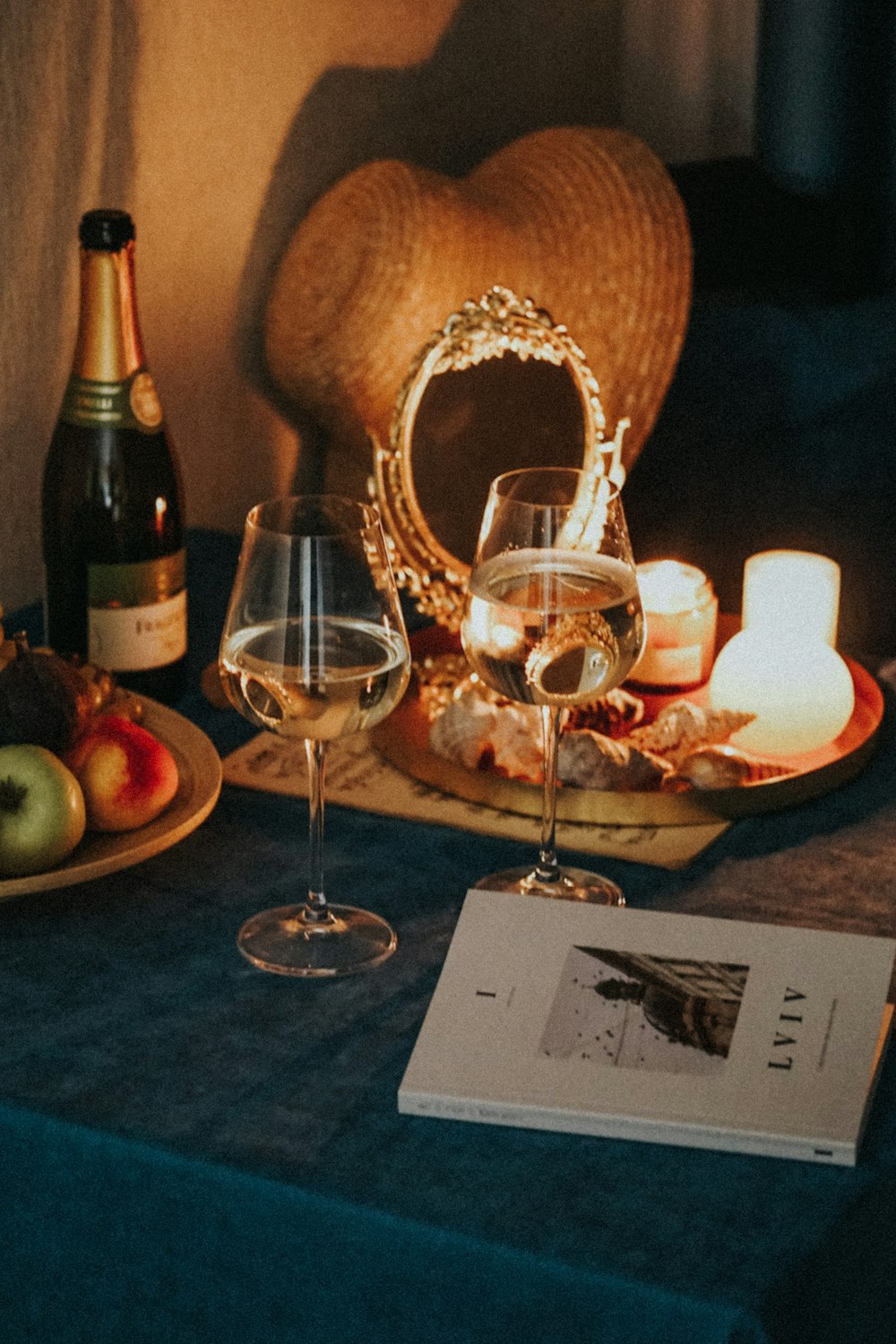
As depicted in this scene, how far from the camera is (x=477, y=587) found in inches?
34.4

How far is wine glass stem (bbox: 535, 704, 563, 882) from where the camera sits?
0.90m

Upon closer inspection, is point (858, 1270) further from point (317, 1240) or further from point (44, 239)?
point (44, 239)

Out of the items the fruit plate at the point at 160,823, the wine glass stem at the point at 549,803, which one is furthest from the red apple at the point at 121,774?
the wine glass stem at the point at 549,803

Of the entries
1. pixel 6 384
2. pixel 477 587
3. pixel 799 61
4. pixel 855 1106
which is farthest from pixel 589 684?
pixel 799 61

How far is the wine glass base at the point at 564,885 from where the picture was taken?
0.90 metres

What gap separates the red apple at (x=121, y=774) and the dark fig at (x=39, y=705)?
14mm

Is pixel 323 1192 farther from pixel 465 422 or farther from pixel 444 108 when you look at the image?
pixel 444 108

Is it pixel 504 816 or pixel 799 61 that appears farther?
pixel 799 61

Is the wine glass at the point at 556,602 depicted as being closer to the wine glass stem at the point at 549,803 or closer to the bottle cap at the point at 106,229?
the wine glass stem at the point at 549,803

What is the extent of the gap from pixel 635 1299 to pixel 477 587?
0.39 m

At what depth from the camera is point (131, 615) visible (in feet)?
3.71

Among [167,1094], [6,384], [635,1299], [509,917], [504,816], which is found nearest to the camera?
[635,1299]

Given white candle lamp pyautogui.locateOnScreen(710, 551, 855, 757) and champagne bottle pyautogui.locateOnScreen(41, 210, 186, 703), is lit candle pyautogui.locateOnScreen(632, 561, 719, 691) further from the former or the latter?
champagne bottle pyautogui.locateOnScreen(41, 210, 186, 703)

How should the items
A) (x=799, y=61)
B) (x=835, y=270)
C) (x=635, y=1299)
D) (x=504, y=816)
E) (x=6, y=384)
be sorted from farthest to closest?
(x=835, y=270)
(x=799, y=61)
(x=6, y=384)
(x=504, y=816)
(x=635, y=1299)
